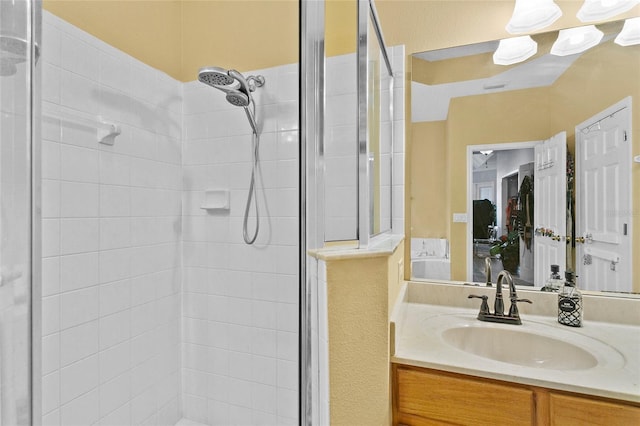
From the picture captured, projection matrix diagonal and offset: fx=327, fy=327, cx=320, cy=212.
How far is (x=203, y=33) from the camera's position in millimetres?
1569

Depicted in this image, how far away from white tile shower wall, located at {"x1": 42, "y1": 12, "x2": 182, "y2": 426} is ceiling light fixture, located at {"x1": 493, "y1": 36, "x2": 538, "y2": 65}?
4.68 ft

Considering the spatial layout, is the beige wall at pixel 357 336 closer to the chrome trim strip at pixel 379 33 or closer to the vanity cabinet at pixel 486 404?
the vanity cabinet at pixel 486 404

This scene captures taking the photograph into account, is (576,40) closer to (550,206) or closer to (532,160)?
(532,160)

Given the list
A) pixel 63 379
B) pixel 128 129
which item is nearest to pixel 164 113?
pixel 128 129

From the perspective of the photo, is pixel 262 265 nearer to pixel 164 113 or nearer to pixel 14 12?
pixel 164 113

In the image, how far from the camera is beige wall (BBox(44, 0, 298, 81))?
1357 mm

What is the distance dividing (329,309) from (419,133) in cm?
91

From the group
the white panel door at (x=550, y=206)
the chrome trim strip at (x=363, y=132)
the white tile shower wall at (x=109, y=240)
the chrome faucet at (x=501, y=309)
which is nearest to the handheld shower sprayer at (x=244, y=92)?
the white tile shower wall at (x=109, y=240)

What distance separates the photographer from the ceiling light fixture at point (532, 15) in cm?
123

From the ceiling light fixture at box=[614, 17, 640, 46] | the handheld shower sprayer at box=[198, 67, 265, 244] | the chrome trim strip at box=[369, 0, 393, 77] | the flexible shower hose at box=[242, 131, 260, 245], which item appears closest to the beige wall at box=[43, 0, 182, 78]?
the handheld shower sprayer at box=[198, 67, 265, 244]

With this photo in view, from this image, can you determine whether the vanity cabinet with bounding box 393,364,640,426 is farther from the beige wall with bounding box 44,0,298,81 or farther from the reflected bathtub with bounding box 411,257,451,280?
the beige wall with bounding box 44,0,298,81

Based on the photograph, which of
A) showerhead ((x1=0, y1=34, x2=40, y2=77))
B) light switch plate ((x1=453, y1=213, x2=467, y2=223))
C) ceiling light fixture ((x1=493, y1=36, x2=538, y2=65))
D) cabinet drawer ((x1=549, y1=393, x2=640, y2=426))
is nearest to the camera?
showerhead ((x1=0, y1=34, x2=40, y2=77))

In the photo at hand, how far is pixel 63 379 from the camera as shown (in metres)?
1.09

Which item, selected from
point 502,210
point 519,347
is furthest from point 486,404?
point 502,210
